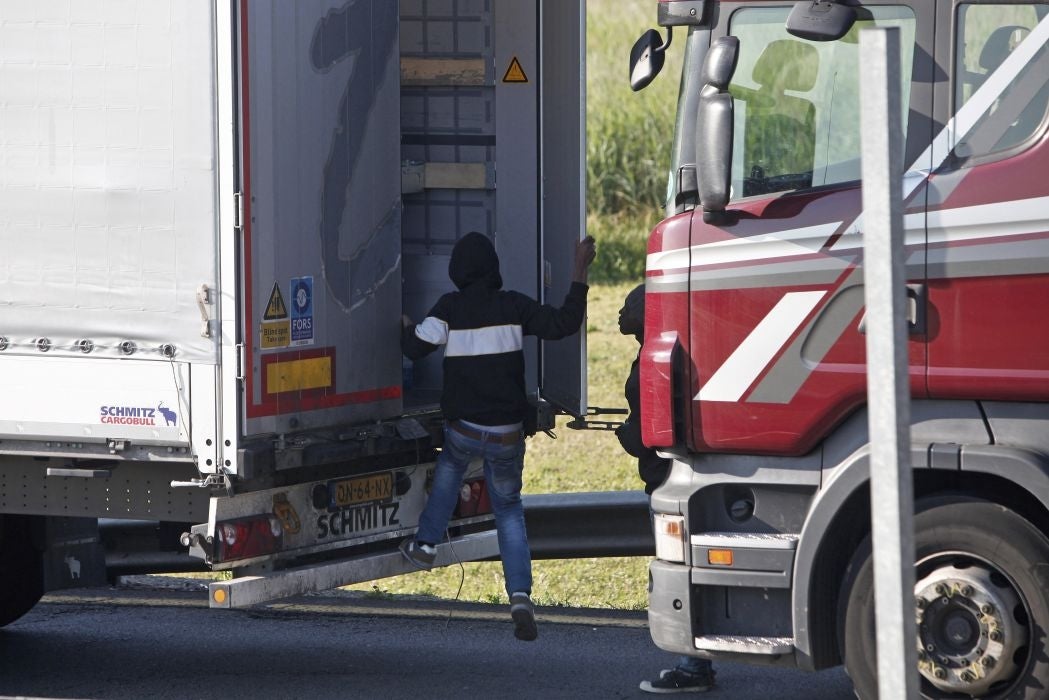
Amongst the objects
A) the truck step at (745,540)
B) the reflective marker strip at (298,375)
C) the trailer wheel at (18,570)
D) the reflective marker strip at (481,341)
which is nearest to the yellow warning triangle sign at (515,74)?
the reflective marker strip at (481,341)

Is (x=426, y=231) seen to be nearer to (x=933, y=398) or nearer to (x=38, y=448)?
(x=38, y=448)

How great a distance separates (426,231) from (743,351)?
262 centimetres

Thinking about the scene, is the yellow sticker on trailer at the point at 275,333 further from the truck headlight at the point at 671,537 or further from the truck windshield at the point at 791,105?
the truck windshield at the point at 791,105

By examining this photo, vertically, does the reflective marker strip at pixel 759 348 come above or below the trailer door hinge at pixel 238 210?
below

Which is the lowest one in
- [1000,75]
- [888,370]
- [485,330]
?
[485,330]

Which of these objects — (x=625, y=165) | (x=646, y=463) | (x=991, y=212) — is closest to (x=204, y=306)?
(x=646, y=463)

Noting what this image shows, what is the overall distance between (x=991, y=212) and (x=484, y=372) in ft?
8.41

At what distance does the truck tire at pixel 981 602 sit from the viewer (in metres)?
5.26

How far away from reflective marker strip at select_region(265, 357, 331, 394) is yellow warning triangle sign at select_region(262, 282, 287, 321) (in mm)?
188

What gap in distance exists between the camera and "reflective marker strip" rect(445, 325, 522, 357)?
7117 millimetres

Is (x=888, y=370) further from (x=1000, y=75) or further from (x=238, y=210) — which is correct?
(x=238, y=210)

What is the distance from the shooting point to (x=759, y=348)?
569 centimetres

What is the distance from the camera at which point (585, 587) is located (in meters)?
9.13

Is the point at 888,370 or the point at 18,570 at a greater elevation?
the point at 888,370
